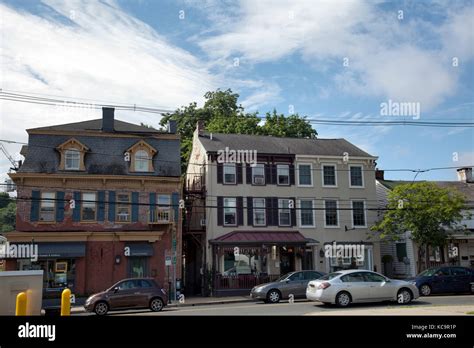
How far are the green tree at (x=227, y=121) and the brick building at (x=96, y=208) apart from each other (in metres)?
13.6

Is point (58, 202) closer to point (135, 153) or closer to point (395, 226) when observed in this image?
point (135, 153)

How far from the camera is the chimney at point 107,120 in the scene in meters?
32.4

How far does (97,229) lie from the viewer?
2950 centimetres

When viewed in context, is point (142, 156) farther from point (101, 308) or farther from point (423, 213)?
point (423, 213)

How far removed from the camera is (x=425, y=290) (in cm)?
2352

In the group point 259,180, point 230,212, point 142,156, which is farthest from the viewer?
point 259,180

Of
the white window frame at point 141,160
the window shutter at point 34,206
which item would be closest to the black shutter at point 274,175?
the white window frame at point 141,160

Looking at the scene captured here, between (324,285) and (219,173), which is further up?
(219,173)

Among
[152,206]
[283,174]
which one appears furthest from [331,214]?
[152,206]

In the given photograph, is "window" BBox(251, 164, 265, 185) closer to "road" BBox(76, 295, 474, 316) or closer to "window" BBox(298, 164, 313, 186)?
"window" BBox(298, 164, 313, 186)

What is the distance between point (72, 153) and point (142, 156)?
4.46 metres
